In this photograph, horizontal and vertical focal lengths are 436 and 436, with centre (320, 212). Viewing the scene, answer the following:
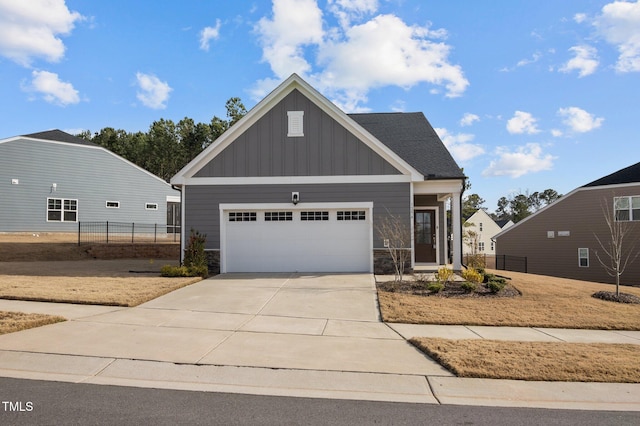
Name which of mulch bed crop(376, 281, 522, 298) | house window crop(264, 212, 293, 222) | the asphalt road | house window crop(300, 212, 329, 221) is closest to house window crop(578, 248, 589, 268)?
mulch bed crop(376, 281, 522, 298)

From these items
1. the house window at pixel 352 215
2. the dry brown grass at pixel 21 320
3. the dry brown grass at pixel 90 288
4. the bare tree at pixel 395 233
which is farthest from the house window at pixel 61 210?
the bare tree at pixel 395 233

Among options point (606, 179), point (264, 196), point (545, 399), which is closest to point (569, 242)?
point (606, 179)

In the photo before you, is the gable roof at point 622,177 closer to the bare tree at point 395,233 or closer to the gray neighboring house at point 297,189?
the gray neighboring house at point 297,189

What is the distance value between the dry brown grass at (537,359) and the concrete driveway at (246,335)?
33 centimetres

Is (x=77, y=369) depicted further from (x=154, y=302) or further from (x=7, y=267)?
(x=7, y=267)

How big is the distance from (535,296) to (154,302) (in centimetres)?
940

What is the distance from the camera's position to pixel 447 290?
462 inches

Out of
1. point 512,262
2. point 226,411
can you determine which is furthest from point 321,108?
point 512,262

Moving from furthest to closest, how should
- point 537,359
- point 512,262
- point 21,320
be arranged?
point 512,262
point 21,320
point 537,359

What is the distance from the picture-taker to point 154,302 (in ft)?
33.0

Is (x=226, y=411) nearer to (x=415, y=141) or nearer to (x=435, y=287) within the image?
(x=435, y=287)

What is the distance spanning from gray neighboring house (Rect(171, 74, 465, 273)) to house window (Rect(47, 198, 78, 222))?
14736mm

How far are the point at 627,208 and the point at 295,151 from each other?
1932 centimetres

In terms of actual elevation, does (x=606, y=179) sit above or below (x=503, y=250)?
above
